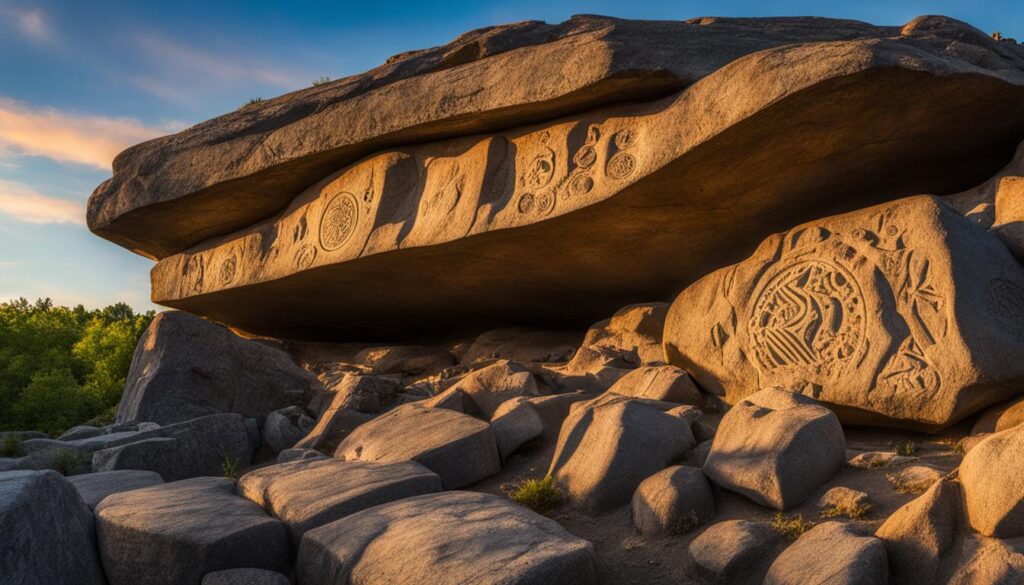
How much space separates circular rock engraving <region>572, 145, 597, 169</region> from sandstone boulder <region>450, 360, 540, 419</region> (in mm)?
1874

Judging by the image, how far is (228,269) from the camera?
10.3 meters

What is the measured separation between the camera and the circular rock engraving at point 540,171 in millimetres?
7270

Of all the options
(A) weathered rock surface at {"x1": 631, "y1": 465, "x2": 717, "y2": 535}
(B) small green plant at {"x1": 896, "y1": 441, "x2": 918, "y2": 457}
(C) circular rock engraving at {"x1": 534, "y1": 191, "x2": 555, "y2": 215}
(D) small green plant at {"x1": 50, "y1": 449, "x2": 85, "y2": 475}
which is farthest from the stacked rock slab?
(D) small green plant at {"x1": 50, "y1": 449, "x2": 85, "y2": 475}

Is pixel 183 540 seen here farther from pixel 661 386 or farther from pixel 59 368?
pixel 59 368

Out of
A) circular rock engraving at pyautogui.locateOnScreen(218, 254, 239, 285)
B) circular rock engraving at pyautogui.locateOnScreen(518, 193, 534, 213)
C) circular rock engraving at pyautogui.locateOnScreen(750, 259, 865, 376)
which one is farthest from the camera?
circular rock engraving at pyautogui.locateOnScreen(218, 254, 239, 285)

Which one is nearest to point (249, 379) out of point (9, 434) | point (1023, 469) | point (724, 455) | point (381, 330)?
point (9, 434)

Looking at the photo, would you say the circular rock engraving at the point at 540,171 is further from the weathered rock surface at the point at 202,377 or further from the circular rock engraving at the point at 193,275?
the circular rock engraving at the point at 193,275

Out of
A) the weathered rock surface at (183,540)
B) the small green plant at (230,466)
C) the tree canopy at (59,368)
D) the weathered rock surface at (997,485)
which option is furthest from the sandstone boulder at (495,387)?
the tree canopy at (59,368)

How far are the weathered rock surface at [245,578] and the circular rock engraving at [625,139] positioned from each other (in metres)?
4.47

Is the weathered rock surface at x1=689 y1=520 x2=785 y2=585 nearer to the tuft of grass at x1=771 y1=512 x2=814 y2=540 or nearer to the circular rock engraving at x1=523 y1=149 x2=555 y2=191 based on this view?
the tuft of grass at x1=771 y1=512 x2=814 y2=540

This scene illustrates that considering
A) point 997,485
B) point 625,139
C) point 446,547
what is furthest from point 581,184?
point 997,485

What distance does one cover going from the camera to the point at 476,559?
3.10 metres

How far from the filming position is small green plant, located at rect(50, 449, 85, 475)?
6041 mm

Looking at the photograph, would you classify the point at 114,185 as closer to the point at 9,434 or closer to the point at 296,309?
the point at 296,309
